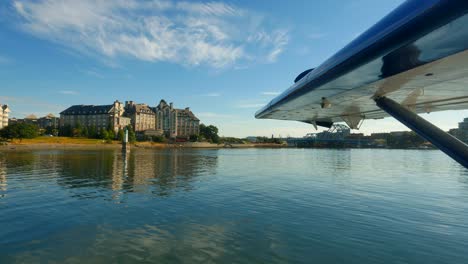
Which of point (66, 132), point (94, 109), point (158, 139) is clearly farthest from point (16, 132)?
point (94, 109)

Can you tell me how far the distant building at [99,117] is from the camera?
617 feet

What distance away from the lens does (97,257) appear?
9.77 metres

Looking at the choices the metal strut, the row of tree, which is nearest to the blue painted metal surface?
the metal strut

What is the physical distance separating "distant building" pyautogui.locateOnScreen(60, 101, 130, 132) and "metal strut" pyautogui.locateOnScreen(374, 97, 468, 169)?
194 metres

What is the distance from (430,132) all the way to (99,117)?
20886 cm

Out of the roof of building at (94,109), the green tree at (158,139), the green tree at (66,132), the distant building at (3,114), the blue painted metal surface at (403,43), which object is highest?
the roof of building at (94,109)

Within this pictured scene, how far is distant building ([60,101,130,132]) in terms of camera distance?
188 meters

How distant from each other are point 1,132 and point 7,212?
439 feet

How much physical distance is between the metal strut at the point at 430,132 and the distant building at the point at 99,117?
193914 mm

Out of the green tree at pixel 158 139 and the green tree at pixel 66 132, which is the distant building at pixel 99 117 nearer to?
the green tree at pixel 66 132

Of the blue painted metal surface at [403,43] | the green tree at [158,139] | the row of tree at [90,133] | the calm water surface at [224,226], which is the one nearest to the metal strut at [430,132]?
the blue painted metal surface at [403,43]

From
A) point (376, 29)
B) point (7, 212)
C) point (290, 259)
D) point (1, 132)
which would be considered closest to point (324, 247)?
point (290, 259)

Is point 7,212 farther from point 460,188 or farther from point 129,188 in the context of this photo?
point 460,188

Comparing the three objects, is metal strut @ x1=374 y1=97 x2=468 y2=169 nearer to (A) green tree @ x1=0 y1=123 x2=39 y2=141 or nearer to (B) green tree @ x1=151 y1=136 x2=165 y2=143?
(A) green tree @ x1=0 y1=123 x2=39 y2=141
